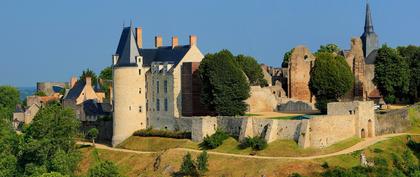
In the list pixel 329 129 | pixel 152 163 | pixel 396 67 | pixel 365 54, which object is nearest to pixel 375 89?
pixel 396 67

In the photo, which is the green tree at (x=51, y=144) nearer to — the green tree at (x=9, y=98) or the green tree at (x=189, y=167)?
the green tree at (x=189, y=167)

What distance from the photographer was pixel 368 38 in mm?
93812

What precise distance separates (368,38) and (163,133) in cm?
3196

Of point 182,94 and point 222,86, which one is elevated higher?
point 222,86

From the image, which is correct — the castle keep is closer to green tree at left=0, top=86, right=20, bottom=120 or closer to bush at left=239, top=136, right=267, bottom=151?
bush at left=239, top=136, right=267, bottom=151

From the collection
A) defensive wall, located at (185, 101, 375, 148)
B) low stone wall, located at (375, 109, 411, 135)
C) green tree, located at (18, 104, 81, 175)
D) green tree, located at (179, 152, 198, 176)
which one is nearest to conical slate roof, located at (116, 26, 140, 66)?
green tree, located at (18, 104, 81, 175)

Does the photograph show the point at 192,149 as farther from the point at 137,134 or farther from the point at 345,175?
the point at 345,175

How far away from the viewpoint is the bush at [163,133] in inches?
2756

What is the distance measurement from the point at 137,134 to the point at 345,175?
23.8 metres

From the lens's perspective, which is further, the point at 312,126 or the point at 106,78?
the point at 106,78

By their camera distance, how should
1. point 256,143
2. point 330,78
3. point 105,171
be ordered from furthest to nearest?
point 330,78, point 256,143, point 105,171

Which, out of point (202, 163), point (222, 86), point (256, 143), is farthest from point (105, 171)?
point (222, 86)

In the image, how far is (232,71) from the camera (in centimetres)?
7144

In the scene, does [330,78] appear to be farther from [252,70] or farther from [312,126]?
[312,126]
